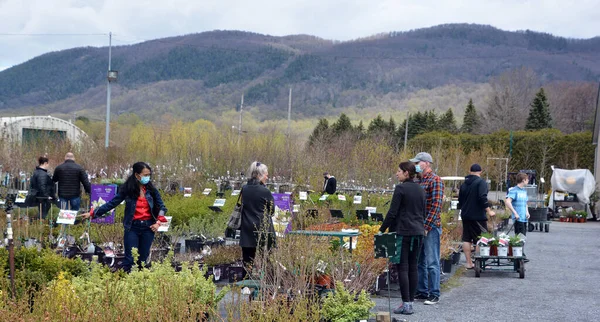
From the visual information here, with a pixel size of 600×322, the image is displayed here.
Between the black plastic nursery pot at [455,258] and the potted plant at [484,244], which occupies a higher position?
the potted plant at [484,244]

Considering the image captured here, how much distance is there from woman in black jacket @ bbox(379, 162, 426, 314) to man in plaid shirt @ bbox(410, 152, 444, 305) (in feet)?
2.39

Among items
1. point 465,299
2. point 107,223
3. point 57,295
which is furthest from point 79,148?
point 57,295

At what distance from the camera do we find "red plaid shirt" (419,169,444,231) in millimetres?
9727

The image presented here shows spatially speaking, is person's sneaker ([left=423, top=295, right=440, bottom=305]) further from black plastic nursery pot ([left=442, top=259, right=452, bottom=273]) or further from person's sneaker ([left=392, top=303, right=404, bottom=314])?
black plastic nursery pot ([left=442, top=259, right=452, bottom=273])

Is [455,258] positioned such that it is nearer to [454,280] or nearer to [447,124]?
[454,280]

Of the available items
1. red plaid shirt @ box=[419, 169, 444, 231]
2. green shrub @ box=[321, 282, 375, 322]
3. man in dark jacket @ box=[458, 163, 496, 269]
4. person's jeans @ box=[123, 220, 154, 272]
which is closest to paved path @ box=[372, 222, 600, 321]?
man in dark jacket @ box=[458, 163, 496, 269]

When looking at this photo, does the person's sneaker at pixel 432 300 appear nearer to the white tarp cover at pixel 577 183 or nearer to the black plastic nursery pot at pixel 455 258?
the black plastic nursery pot at pixel 455 258

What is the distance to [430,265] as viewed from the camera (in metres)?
9.91

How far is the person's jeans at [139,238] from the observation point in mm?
9750

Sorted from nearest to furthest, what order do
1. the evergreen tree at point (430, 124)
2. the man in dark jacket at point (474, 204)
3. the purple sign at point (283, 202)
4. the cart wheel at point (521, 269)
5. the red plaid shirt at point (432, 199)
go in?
1. the red plaid shirt at point (432, 199)
2. the man in dark jacket at point (474, 204)
3. the cart wheel at point (521, 269)
4. the purple sign at point (283, 202)
5. the evergreen tree at point (430, 124)

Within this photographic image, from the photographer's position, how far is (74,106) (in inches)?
4284

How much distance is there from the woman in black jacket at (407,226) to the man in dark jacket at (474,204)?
11.7 feet

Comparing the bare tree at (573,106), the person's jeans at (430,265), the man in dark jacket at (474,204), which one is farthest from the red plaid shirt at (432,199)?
the bare tree at (573,106)

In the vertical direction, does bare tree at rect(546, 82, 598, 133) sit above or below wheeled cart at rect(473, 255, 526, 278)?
above
